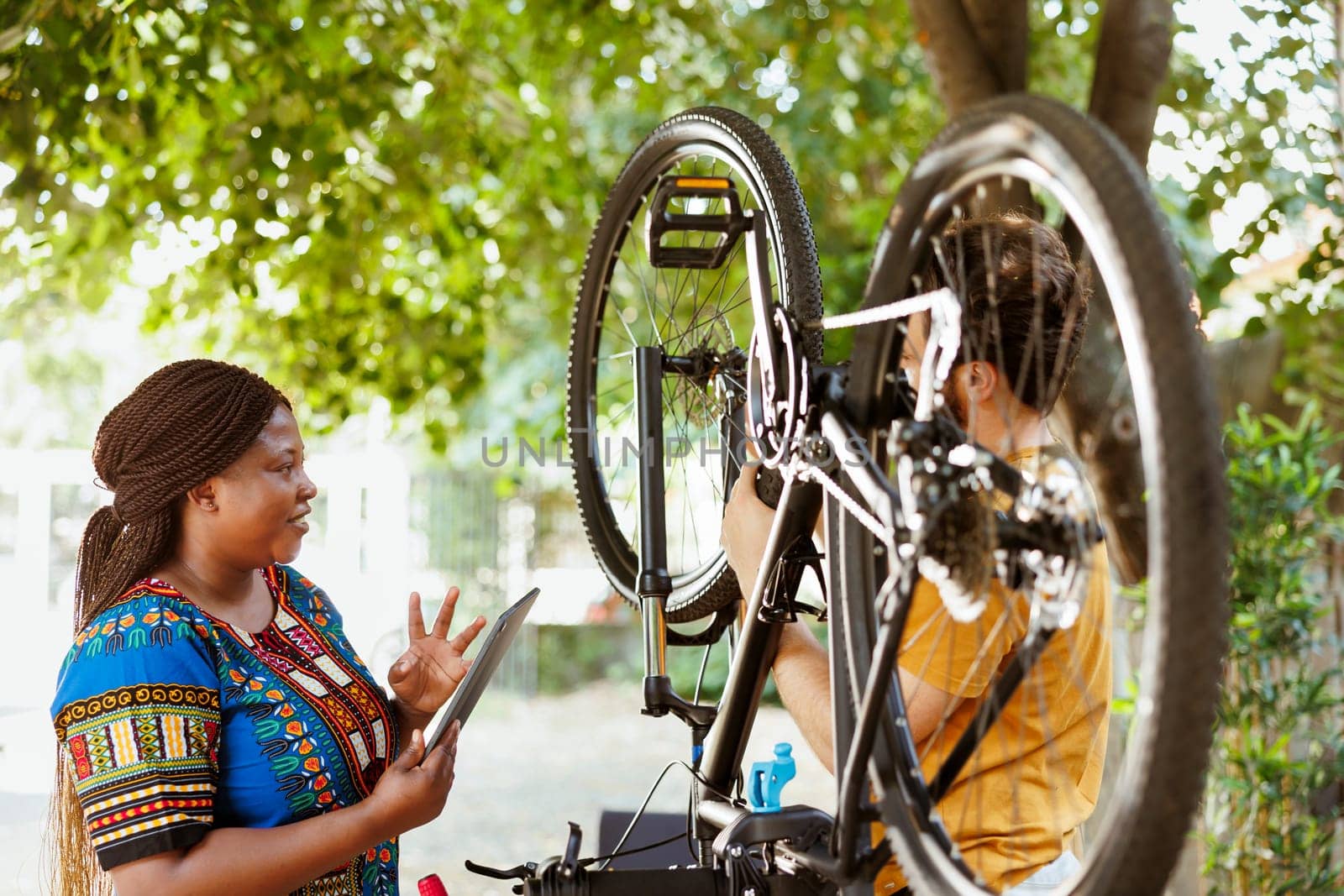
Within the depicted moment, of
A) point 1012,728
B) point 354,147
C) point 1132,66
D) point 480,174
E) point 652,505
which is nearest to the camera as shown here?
point 1012,728

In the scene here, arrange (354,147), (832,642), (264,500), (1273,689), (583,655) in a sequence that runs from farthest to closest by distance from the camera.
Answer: (583,655), (354,147), (1273,689), (264,500), (832,642)

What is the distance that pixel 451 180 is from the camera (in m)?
4.20

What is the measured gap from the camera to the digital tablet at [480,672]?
1365 millimetres

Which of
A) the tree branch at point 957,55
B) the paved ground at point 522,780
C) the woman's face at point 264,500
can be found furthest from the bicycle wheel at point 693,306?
the paved ground at point 522,780

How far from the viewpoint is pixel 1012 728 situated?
1215mm

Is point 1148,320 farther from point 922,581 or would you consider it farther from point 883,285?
point 922,581

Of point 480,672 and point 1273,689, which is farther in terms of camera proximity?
point 1273,689

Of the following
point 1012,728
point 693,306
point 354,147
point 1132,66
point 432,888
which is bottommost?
point 432,888

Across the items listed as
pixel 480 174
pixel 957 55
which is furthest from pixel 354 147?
pixel 957 55

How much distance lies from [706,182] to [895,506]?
64cm

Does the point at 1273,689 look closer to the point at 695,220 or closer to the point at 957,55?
the point at 957,55

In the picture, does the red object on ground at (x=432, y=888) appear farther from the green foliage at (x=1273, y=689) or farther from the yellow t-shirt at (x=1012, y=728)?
the green foliage at (x=1273, y=689)

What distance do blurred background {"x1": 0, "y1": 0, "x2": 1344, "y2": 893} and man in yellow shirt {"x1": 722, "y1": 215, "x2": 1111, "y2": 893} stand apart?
1012 mm

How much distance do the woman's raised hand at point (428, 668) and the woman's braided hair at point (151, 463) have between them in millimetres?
315
